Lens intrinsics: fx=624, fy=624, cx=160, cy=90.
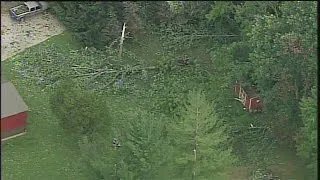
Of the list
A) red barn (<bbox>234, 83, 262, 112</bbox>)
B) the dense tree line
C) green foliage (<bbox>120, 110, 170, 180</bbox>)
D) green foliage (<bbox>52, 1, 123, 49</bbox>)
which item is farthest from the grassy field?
green foliage (<bbox>52, 1, 123, 49</bbox>)

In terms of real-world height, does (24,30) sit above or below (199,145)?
above

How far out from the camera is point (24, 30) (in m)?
17.8

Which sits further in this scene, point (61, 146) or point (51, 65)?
point (51, 65)

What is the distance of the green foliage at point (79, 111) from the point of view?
12.5 m

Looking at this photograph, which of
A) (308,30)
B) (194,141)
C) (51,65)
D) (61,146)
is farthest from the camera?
(51,65)

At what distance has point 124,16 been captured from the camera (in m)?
16.9

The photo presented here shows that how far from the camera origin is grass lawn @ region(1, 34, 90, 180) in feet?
42.8

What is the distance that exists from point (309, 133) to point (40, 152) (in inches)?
226

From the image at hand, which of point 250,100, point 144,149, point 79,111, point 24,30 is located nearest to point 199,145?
point 144,149

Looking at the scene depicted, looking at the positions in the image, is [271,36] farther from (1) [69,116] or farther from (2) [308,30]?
(1) [69,116]

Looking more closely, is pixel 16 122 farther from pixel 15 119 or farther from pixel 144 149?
pixel 144 149

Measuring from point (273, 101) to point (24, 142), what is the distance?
5.52 m

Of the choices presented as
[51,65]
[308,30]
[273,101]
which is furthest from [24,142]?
[308,30]

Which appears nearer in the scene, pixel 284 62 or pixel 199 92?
pixel 284 62
